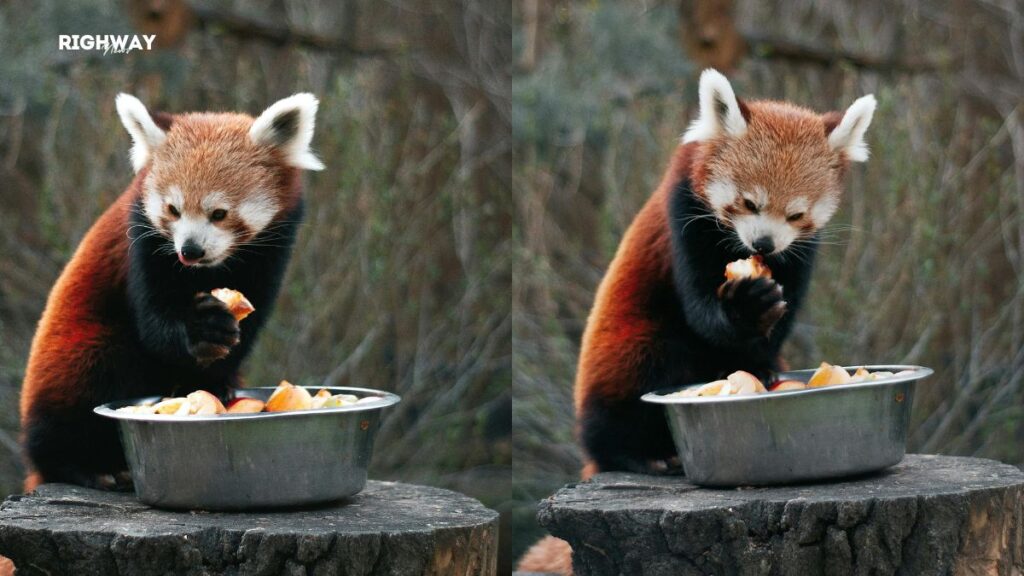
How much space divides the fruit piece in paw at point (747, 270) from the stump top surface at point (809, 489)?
548 millimetres

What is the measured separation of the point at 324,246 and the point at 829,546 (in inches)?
101

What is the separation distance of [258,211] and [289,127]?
237 mm

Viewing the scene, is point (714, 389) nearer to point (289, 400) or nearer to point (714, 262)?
point (714, 262)

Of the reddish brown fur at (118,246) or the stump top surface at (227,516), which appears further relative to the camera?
the reddish brown fur at (118,246)

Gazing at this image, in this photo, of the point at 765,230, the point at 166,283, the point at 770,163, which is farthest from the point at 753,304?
the point at 166,283

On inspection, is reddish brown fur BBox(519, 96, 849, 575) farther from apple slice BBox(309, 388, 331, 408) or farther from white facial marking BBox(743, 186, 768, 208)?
apple slice BBox(309, 388, 331, 408)

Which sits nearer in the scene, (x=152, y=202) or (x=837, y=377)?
(x=837, y=377)

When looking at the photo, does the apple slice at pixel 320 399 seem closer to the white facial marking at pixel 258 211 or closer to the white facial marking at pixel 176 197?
the white facial marking at pixel 258 211

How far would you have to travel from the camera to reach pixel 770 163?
3.12m

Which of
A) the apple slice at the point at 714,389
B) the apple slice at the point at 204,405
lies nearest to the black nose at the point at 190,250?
the apple slice at the point at 204,405

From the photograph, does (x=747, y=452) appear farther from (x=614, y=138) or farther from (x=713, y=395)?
(x=614, y=138)

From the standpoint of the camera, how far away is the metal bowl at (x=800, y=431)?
2668 millimetres

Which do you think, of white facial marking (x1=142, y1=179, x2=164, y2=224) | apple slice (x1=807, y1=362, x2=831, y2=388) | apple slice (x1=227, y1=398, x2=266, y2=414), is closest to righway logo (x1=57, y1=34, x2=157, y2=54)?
white facial marking (x1=142, y1=179, x2=164, y2=224)

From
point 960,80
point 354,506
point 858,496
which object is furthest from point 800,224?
point 960,80
